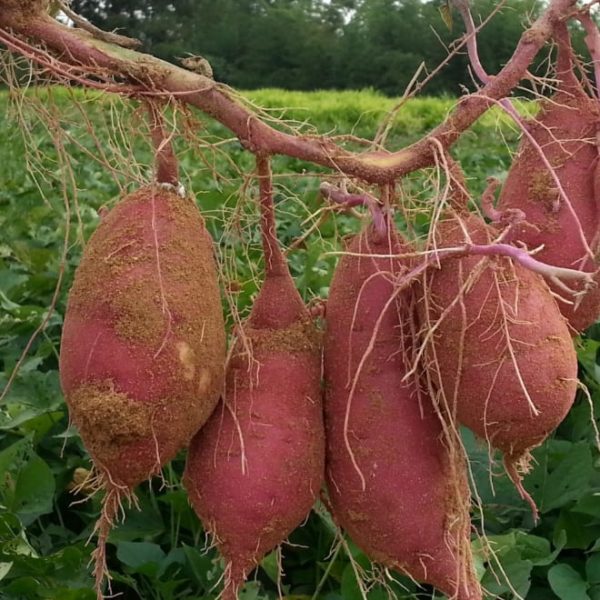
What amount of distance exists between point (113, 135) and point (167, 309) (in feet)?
1.12

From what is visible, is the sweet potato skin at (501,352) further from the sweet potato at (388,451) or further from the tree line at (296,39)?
the tree line at (296,39)

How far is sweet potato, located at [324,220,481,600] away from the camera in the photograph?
104 cm

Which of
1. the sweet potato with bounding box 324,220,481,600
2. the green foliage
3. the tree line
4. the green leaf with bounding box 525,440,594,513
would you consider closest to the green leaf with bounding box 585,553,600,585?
A: the green foliage

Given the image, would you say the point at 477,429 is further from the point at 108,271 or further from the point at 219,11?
the point at 219,11

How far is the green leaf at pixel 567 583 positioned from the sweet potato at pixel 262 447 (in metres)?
0.69

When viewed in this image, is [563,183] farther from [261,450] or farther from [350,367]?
[261,450]

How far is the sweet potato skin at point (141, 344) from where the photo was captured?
3.08ft

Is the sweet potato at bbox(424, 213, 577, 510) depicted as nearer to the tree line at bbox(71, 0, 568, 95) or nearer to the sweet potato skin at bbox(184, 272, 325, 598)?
the sweet potato skin at bbox(184, 272, 325, 598)

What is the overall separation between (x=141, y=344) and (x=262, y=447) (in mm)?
195

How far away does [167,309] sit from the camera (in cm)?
95

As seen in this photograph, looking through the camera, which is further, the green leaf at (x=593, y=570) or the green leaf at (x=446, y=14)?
the green leaf at (x=593, y=570)

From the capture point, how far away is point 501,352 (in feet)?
3.17

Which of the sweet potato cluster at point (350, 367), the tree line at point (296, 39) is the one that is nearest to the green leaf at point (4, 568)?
the sweet potato cluster at point (350, 367)

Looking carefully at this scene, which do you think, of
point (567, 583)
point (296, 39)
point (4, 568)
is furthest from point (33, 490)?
point (296, 39)
